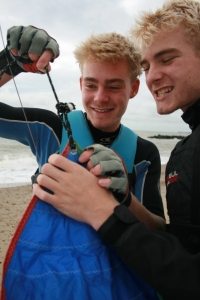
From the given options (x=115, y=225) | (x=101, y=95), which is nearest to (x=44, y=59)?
(x=101, y=95)

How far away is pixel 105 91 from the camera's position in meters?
2.53

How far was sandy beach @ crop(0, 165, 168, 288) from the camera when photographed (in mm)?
6222

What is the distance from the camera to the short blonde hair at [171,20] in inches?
83.1

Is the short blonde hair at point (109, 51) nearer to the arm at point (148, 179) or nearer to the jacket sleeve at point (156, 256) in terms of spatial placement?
the arm at point (148, 179)

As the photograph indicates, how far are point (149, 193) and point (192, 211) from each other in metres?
0.90

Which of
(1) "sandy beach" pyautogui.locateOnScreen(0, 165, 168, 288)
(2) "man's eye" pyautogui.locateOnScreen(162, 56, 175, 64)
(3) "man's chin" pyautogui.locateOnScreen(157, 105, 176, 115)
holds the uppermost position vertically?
(2) "man's eye" pyautogui.locateOnScreen(162, 56, 175, 64)

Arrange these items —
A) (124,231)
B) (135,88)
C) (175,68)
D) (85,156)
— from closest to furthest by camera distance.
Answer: (124,231) → (85,156) → (175,68) → (135,88)

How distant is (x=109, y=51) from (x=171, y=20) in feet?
2.08

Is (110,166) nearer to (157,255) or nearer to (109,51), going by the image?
(157,255)

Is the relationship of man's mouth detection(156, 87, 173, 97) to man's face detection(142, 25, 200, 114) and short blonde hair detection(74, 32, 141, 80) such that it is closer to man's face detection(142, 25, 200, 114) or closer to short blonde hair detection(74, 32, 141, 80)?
man's face detection(142, 25, 200, 114)

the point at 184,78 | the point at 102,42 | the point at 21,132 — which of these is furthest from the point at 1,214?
the point at 184,78

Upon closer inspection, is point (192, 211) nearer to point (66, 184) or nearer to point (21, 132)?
point (66, 184)

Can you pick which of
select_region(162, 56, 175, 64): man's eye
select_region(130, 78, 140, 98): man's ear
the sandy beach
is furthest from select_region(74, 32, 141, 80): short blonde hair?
the sandy beach

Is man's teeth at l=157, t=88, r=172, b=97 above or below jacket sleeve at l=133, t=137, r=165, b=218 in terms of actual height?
above
